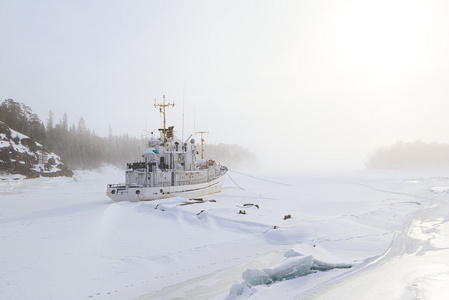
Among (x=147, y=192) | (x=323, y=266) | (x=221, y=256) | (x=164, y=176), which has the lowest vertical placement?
(x=221, y=256)

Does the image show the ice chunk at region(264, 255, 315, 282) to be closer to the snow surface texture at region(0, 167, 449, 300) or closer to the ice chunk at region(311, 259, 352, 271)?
the snow surface texture at region(0, 167, 449, 300)

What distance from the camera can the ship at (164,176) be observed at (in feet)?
78.9

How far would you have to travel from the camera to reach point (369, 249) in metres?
10.3

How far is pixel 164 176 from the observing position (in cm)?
2678

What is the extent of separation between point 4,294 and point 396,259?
1237 centimetres

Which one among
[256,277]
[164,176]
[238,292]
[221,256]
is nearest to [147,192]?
[164,176]

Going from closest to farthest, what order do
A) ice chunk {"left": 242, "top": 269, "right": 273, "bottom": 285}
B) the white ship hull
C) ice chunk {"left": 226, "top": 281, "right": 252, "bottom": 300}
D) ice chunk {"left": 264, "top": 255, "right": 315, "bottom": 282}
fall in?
1. ice chunk {"left": 226, "top": 281, "right": 252, "bottom": 300}
2. ice chunk {"left": 242, "top": 269, "right": 273, "bottom": 285}
3. ice chunk {"left": 264, "top": 255, "right": 315, "bottom": 282}
4. the white ship hull

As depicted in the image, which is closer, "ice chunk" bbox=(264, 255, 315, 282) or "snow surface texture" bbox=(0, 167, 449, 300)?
"snow surface texture" bbox=(0, 167, 449, 300)

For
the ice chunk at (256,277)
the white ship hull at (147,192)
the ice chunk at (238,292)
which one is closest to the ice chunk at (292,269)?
the ice chunk at (256,277)

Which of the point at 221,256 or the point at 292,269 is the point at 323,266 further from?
the point at 221,256

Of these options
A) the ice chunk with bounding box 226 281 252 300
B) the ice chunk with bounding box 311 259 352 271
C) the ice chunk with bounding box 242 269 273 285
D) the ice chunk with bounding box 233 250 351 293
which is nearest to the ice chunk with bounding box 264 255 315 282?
the ice chunk with bounding box 233 250 351 293

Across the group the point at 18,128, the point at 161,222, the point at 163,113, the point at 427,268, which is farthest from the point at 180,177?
the point at 18,128

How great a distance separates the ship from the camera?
78.9 ft

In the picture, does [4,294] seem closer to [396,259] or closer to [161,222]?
[161,222]
